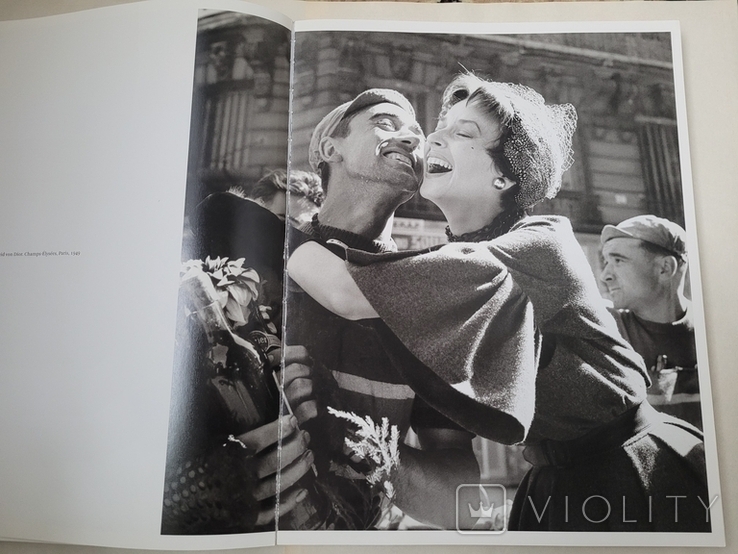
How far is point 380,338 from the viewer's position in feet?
2.44

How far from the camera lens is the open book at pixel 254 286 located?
693 mm

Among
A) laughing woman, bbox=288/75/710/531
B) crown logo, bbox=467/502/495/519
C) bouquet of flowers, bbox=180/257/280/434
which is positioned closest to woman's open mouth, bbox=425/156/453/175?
laughing woman, bbox=288/75/710/531

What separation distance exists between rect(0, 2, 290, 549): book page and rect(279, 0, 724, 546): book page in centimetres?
10

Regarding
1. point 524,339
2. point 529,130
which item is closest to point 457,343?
point 524,339

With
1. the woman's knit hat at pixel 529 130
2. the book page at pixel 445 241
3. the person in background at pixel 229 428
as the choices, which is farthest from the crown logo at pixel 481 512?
the woman's knit hat at pixel 529 130

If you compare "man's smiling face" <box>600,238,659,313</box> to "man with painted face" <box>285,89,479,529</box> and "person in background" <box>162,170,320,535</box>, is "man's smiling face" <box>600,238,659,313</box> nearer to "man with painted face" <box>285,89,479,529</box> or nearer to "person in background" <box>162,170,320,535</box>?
"man with painted face" <box>285,89,479,529</box>

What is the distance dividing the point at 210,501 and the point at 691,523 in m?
0.56

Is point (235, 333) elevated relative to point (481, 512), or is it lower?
elevated

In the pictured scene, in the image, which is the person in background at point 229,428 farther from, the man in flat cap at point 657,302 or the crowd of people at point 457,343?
the man in flat cap at point 657,302

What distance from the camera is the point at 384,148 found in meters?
0.79

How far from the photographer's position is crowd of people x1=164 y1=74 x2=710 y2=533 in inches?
28.2

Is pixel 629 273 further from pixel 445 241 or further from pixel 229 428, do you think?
pixel 229 428

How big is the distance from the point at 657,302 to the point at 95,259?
707 millimetres

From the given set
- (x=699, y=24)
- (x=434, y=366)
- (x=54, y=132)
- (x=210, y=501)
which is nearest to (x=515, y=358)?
(x=434, y=366)
